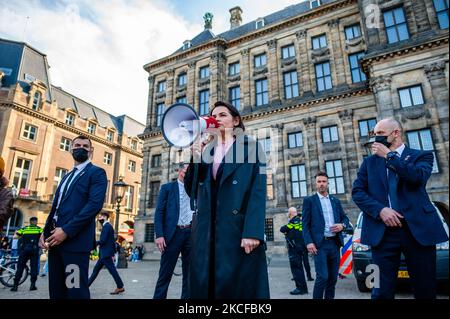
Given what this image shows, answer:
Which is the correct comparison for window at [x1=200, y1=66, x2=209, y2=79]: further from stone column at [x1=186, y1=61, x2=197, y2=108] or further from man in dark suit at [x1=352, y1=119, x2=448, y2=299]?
man in dark suit at [x1=352, y1=119, x2=448, y2=299]

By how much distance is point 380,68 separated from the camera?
55.3ft

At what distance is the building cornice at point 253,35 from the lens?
22250mm

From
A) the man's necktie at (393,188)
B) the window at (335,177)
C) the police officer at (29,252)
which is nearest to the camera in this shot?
the man's necktie at (393,188)

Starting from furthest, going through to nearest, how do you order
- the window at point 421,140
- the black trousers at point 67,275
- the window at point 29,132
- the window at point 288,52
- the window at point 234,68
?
1. the window at point 29,132
2. the window at point 234,68
3. the window at point 288,52
4. the window at point 421,140
5. the black trousers at point 67,275

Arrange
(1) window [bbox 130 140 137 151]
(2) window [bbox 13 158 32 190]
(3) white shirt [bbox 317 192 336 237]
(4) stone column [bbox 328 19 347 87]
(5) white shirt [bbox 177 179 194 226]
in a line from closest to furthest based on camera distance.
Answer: (3) white shirt [bbox 317 192 336 237] < (5) white shirt [bbox 177 179 194 226] < (4) stone column [bbox 328 19 347 87] < (2) window [bbox 13 158 32 190] < (1) window [bbox 130 140 137 151]

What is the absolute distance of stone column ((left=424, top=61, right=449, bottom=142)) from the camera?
15027mm

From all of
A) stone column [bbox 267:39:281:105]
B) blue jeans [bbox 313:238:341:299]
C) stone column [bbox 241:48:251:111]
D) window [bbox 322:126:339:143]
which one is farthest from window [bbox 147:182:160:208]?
blue jeans [bbox 313:238:341:299]

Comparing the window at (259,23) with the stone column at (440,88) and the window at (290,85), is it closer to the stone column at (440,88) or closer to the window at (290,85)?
the window at (290,85)

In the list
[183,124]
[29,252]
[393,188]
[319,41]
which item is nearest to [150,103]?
[319,41]

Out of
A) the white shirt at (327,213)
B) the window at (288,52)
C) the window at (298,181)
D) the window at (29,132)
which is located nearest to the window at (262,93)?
the window at (288,52)

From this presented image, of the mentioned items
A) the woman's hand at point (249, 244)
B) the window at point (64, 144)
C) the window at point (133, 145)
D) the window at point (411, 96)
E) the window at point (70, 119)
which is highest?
the window at point (70, 119)

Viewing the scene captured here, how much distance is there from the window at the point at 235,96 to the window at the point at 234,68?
1614 millimetres

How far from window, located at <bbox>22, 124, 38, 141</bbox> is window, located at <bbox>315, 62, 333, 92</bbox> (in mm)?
31579
